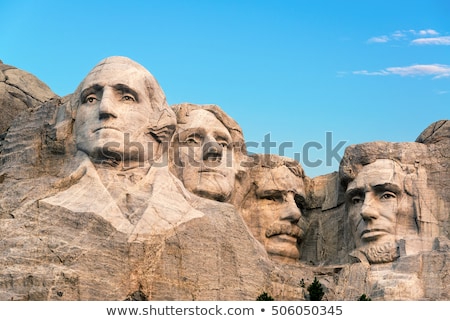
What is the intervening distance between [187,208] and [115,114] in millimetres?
1849

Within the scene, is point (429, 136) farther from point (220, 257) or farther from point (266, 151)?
point (220, 257)

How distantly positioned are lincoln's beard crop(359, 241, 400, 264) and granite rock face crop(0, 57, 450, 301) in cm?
2

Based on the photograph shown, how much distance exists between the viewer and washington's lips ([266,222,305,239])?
32125 millimetres

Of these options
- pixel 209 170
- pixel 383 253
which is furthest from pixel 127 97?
pixel 383 253

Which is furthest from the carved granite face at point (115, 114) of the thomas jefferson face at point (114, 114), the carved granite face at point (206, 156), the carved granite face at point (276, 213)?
the carved granite face at point (276, 213)

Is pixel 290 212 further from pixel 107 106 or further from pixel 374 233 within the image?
pixel 107 106

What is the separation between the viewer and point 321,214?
33.1m

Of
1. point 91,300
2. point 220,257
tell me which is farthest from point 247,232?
point 91,300

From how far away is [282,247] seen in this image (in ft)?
105

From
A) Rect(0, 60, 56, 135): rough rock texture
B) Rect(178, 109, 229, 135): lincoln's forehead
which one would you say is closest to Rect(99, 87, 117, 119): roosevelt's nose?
Rect(178, 109, 229, 135): lincoln's forehead
